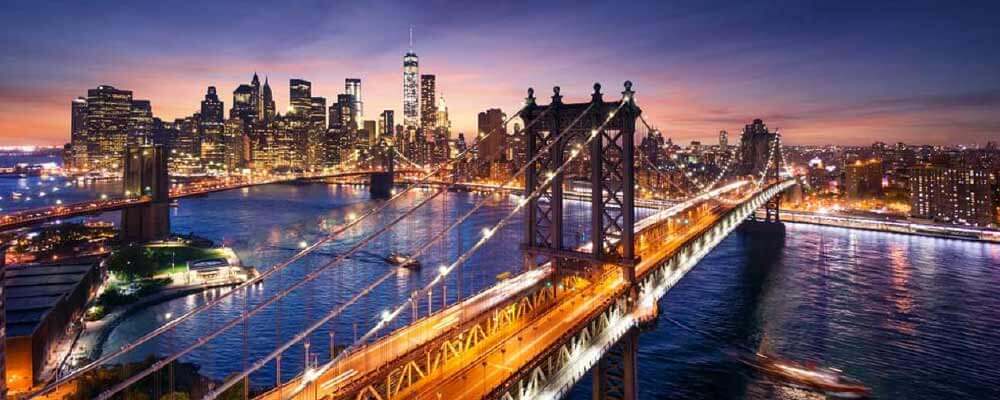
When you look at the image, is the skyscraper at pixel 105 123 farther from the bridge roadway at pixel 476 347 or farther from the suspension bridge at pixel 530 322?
the bridge roadway at pixel 476 347

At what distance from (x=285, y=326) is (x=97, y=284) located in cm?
1335

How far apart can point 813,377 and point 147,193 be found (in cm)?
5519

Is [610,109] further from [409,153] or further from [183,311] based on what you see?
[409,153]

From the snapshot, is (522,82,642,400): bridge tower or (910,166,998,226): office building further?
(910,166,998,226): office building

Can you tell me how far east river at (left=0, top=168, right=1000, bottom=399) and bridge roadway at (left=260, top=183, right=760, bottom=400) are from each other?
3.65 m

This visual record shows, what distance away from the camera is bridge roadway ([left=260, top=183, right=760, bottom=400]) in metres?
10.8

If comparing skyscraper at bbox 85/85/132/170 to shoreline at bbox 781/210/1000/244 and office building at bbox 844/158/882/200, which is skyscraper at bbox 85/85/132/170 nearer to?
shoreline at bbox 781/210/1000/244

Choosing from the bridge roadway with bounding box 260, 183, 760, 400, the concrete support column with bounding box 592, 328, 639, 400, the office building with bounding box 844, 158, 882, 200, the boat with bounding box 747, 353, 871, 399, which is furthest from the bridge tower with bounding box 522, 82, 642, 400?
the office building with bounding box 844, 158, 882, 200

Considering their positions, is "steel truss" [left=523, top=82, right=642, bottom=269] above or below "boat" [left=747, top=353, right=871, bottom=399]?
above

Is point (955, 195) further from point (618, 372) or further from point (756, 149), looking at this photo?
point (618, 372)

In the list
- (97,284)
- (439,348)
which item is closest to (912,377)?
(439,348)

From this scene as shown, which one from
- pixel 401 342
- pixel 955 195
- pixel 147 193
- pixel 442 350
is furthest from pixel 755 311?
pixel 955 195

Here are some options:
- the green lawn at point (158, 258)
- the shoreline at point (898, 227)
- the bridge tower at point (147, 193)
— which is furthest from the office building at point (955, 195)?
the bridge tower at point (147, 193)

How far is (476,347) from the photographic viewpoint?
43.0 feet
